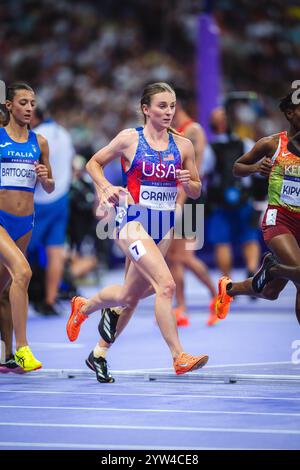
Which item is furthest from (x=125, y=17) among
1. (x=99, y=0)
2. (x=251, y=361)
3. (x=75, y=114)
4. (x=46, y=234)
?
(x=251, y=361)

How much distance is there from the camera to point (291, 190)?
8.05m

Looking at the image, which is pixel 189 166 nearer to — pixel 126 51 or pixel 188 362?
pixel 188 362

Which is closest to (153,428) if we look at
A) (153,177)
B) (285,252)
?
(285,252)

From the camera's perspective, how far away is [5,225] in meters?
8.45

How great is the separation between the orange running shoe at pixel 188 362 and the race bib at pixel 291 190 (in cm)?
129

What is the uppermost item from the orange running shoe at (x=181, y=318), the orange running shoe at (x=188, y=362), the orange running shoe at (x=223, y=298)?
the orange running shoe at (x=181, y=318)

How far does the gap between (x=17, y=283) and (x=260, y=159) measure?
197 centimetres

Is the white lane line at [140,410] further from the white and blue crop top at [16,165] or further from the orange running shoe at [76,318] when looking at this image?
the white and blue crop top at [16,165]

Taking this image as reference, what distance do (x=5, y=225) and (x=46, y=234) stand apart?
4525 mm

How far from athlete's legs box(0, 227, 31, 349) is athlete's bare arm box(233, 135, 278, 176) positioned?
1690mm

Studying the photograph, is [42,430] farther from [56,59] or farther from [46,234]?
[56,59]

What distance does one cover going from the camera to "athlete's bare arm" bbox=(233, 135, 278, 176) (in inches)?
318

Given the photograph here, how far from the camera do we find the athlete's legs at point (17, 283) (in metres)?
8.16

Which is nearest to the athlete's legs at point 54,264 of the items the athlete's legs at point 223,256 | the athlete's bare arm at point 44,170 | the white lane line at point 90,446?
the athlete's legs at point 223,256
